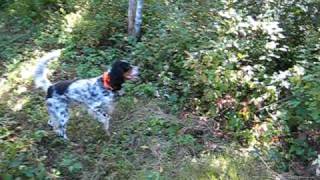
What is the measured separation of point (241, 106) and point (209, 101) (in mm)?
358

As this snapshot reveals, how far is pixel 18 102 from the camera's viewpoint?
19.4ft

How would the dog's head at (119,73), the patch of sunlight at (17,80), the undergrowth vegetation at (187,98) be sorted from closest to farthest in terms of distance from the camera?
1. the undergrowth vegetation at (187,98)
2. the dog's head at (119,73)
3. the patch of sunlight at (17,80)

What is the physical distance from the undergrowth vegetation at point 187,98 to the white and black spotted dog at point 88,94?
14 centimetres

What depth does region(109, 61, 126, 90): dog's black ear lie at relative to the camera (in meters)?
5.21

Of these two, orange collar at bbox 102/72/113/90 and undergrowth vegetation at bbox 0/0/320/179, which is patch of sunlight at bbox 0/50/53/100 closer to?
undergrowth vegetation at bbox 0/0/320/179

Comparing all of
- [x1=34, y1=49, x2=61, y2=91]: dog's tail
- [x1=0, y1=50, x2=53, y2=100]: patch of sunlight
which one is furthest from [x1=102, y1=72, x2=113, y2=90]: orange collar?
[x1=0, y1=50, x2=53, y2=100]: patch of sunlight

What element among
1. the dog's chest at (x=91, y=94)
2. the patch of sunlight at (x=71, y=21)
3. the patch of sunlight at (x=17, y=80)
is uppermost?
the patch of sunlight at (x=71, y=21)

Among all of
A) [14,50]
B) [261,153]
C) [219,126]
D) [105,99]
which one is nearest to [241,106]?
[219,126]

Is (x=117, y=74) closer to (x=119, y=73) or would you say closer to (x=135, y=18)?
(x=119, y=73)

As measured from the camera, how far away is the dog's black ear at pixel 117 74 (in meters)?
5.21

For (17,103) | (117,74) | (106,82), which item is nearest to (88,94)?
(106,82)

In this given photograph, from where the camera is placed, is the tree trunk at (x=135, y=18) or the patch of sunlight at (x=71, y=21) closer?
the tree trunk at (x=135, y=18)

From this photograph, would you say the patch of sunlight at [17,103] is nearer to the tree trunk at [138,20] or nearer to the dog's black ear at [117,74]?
the dog's black ear at [117,74]

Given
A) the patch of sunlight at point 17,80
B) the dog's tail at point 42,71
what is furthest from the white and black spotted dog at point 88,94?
the patch of sunlight at point 17,80
